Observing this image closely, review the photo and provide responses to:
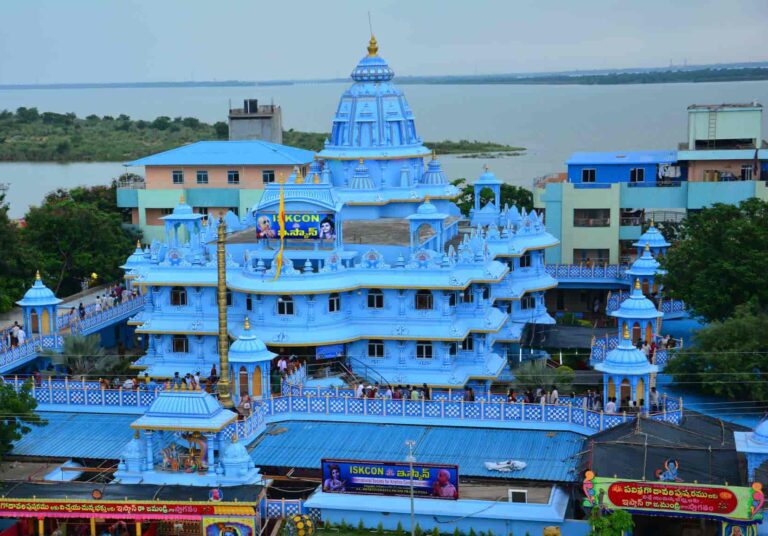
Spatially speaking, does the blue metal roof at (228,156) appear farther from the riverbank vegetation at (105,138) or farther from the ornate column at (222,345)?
the riverbank vegetation at (105,138)

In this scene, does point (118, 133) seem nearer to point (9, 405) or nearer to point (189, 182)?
point (189, 182)

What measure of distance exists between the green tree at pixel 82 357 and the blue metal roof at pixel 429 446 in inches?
305

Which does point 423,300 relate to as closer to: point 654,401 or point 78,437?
point 654,401

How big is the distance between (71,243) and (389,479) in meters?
29.1

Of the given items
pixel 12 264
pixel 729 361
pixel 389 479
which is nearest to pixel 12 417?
pixel 389 479

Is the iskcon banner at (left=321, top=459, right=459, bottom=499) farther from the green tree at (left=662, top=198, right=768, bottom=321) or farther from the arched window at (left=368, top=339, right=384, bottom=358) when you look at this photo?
the green tree at (left=662, top=198, right=768, bottom=321)

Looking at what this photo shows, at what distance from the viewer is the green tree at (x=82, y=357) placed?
1487 inches

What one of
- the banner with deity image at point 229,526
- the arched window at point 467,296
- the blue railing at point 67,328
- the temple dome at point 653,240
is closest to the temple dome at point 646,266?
the temple dome at point 653,240

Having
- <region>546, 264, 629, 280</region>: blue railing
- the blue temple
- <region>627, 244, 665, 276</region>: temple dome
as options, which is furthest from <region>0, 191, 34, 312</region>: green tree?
<region>627, 244, 665, 276</region>: temple dome

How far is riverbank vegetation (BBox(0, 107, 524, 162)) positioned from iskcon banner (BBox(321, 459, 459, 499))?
86.1 m

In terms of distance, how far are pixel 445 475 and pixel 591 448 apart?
3.56 meters

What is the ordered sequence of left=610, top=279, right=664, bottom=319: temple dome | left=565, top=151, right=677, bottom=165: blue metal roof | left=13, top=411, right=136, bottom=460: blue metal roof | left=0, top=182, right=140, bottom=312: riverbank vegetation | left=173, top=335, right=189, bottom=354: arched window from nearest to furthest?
left=13, top=411, right=136, bottom=460: blue metal roof < left=173, top=335, right=189, bottom=354: arched window < left=610, top=279, right=664, bottom=319: temple dome < left=0, top=182, right=140, bottom=312: riverbank vegetation < left=565, top=151, right=677, bottom=165: blue metal roof

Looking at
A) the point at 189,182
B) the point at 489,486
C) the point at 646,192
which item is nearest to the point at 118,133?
the point at 189,182

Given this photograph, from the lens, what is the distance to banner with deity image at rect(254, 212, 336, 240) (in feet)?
120
